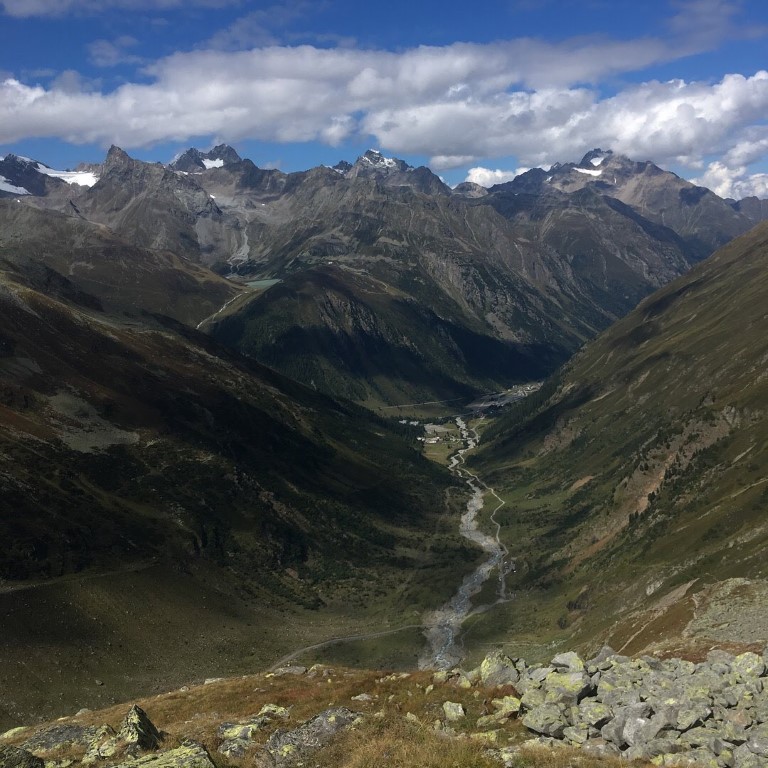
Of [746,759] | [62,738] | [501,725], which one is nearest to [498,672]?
[501,725]

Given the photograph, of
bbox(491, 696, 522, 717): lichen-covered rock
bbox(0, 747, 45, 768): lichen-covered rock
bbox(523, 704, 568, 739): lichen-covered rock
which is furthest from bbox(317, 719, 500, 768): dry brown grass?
bbox(0, 747, 45, 768): lichen-covered rock

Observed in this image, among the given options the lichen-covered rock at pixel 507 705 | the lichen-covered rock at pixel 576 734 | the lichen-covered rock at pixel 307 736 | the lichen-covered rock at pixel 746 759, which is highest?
the lichen-covered rock at pixel 746 759

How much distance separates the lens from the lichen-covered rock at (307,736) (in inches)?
1516

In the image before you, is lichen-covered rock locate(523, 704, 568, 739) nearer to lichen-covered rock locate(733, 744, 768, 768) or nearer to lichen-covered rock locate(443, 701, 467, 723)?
lichen-covered rock locate(443, 701, 467, 723)

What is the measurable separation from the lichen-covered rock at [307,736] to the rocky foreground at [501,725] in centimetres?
8

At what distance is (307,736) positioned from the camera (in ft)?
132

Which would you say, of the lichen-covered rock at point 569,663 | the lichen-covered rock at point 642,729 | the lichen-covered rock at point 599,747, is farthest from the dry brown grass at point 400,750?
the lichen-covered rock at point 569,663

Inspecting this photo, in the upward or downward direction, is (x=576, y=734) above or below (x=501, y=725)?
above

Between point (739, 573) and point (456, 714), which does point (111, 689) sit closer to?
point (456, 714)

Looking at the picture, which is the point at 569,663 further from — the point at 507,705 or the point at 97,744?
the point at 97,744

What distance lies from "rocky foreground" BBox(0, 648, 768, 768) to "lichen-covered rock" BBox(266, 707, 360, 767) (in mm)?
75

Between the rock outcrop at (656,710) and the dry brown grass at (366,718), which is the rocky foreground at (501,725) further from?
the dry brown grass at (366,718)

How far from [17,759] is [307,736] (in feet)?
52.4

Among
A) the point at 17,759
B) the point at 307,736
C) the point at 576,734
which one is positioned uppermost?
Answer: the point at 17,759
